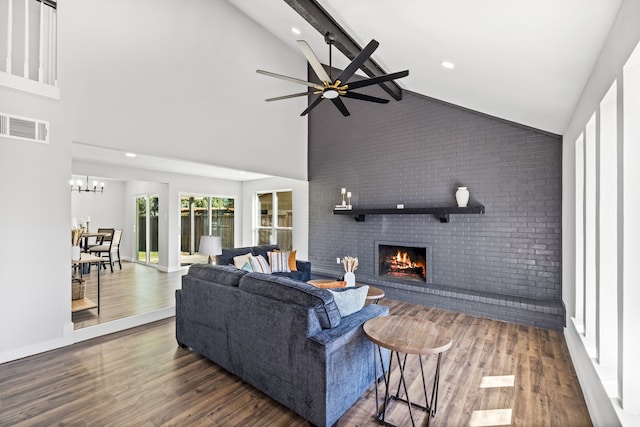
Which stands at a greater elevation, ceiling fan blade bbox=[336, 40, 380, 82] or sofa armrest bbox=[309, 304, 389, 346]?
ceiling fan blade bbox=[336, 40, 380, 82]

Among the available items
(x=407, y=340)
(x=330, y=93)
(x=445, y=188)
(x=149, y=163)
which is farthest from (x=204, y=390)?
(x=149, y=163)

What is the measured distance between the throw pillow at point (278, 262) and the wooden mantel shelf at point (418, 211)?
1403mm

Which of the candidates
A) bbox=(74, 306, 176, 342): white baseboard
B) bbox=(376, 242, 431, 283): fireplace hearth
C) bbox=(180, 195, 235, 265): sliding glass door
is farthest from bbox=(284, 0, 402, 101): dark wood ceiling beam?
bbox=(180, 195, 235, 265): sliding glass door

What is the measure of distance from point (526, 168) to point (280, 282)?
3862mm

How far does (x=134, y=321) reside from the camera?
382cm

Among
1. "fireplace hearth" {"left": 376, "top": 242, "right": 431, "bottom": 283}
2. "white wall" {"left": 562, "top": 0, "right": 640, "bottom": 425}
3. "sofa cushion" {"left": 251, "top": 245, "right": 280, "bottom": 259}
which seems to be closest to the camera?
"white wall" {"left": 562, "top": 0, "right": 640, "bottom": 425}

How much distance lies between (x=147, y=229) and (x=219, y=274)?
6.20 metres

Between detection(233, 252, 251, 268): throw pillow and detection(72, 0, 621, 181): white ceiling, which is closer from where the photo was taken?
detection(72, 0, 621, 181): white ceiling

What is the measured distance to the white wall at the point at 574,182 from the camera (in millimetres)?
1508

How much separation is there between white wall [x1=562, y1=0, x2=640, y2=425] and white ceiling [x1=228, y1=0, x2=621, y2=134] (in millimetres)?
125

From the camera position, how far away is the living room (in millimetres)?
2951

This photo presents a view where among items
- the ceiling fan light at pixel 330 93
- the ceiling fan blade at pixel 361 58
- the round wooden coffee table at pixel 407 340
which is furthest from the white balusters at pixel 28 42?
the round wooden coffee table at pixel 407 340

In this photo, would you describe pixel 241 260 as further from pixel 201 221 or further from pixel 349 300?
pixel 201 221

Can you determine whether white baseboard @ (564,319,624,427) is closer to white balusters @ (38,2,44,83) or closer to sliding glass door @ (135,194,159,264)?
white balusters @ (38,2,44,83)
